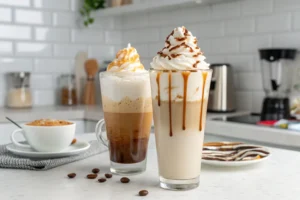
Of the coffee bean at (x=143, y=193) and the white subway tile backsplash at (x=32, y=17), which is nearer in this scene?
the coffee bean at (x=143, y=193)

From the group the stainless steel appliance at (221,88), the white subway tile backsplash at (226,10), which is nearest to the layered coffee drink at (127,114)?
the stainless steel appliance at (221,88)

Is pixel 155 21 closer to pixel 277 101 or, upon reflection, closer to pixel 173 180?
pixel 277 101

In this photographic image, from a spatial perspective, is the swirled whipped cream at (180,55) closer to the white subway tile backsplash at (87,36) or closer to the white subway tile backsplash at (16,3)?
the white subway tile backsplash at (16,3)

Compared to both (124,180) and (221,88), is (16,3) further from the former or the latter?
(124,180)

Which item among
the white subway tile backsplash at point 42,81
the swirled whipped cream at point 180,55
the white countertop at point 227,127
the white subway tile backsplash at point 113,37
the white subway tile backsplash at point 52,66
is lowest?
the white countertop at point 227,127

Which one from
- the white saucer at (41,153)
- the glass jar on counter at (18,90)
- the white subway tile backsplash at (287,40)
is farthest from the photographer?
the glass jar on counter at (18,90)

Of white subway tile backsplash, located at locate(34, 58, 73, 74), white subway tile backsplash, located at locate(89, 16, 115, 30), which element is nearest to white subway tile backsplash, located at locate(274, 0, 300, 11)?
white subway tile backsplash, located at locate(89, 16, 115, 30)

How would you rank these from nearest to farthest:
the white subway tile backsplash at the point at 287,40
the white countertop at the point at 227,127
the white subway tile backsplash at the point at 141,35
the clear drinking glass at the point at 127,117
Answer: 1. the clear drinking glass at the point at 127,117
2. the white countertop at the point at 227,127
3. the white subway tile backsplash at the point at 287,40
4. the white subway tile backsplash at the point at 141,35
